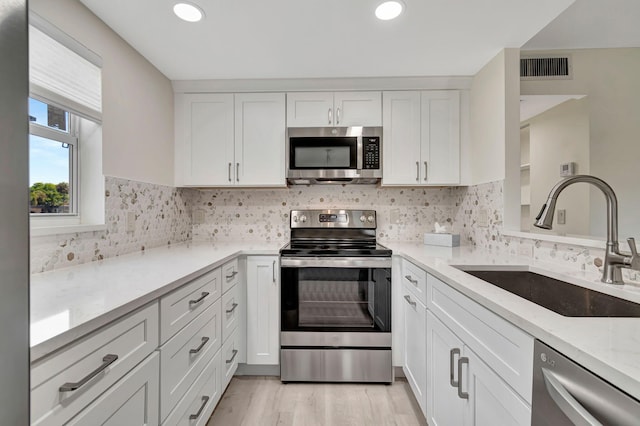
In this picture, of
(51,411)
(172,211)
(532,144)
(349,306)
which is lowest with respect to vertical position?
(349,306)

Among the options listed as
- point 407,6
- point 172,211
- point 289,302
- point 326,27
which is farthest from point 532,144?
point 172,211

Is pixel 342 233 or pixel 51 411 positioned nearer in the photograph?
pixel 51 411

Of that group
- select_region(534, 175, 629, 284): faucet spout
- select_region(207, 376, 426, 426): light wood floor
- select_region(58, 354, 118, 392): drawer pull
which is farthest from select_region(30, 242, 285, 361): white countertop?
select_region(534, 175, 629, 284): faucet spout

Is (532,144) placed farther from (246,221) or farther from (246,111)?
(246,221)

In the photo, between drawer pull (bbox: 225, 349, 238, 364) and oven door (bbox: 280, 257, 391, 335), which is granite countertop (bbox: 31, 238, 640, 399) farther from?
drawer pull (bbox: 225, 349, 238, 364)

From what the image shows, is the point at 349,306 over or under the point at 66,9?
under

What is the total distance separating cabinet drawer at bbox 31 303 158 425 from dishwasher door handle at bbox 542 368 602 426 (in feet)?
3.58

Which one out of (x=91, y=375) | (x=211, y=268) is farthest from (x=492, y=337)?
(x=211, y=268)

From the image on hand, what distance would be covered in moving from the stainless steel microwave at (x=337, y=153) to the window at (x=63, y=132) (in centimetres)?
122

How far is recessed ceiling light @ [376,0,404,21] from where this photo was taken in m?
1.43

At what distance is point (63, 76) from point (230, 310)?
1.48 m

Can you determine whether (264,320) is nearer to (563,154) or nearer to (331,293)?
(331,293)

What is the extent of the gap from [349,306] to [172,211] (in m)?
1.58

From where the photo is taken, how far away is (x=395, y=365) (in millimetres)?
2008
